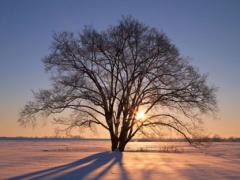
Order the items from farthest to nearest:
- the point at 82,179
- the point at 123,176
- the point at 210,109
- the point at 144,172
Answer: the point at 210,109, the point at 144,172, the point at 123,176, the point at 82,179

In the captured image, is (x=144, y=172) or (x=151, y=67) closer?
(x=144, y=172)

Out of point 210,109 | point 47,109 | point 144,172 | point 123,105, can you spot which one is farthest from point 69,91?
point 144,172

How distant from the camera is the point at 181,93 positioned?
2927 cm

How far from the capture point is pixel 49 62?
29.6 metres

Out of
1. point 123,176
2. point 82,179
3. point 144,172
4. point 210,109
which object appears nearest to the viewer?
point 82,179

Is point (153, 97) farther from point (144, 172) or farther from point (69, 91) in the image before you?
point (144, 172)

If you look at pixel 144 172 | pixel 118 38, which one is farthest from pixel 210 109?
pixel 144 172

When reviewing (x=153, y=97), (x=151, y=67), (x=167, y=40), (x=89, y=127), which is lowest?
(x=89, y=127)

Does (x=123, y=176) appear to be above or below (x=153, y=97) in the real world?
below

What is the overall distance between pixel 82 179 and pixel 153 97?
18.3 meters

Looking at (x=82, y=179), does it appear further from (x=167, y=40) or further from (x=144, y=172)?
(x=167, y=40)

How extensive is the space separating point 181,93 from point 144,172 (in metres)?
15.8

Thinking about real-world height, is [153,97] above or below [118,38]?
below

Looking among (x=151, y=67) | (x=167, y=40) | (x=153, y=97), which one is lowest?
(x=153, y=97)
